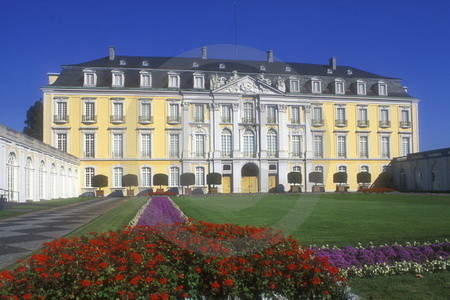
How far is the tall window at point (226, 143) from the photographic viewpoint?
48281mm

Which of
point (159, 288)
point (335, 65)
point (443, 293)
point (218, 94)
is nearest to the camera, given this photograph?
point (159, 288)

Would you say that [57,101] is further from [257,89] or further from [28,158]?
[257,89]

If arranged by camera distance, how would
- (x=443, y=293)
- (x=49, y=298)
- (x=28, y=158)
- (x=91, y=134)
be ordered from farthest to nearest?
(x=91, y=134) < (x=28, y=158) < (x=443, y=293) < (x=49, y=298)

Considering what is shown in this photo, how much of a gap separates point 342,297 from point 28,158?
26407mm

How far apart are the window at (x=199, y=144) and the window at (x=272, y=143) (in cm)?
729

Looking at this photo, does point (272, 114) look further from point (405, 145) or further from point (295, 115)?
point (405, 145)

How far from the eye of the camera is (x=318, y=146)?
165 ft

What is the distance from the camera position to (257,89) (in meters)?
48.3

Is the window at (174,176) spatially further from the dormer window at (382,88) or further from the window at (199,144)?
the dormer window at (382,88)

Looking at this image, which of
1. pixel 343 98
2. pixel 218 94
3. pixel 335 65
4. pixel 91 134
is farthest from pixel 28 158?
pixel 335 65

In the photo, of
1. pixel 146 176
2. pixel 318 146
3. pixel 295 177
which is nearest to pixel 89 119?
pixel 146 176

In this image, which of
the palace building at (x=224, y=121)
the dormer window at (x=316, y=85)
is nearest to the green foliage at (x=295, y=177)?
the palace building at (x=224, y=121)

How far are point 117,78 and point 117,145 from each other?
7.76 meters

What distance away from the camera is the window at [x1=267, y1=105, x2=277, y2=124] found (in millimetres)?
48875
